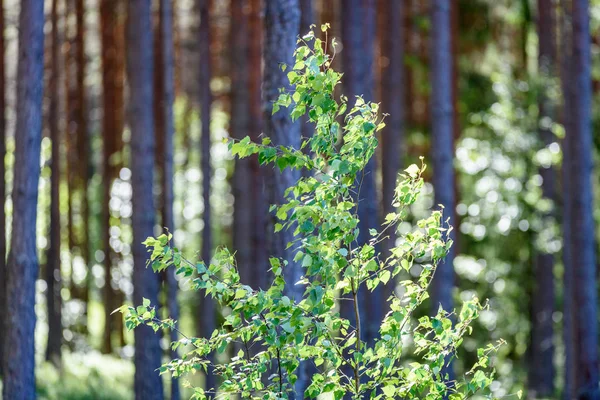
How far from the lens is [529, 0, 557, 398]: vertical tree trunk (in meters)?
19.5

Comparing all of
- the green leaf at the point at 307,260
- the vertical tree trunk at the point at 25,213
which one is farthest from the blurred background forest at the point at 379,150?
the green leaf at the point at 307,260

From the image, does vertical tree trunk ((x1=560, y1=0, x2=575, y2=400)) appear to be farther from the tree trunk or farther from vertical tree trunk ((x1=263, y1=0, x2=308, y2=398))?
vertical tree trunk ((x1=263, y1=0, x2=308, y2=398))

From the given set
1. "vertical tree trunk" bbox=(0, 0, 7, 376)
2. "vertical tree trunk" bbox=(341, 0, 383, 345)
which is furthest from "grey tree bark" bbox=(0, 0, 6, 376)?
"vertical tree trunk" bbox=(341, 0, 383, 345)

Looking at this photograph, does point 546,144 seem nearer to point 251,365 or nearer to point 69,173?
point 69,173

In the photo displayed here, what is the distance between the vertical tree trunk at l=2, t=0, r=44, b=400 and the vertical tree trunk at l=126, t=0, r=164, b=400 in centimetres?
222

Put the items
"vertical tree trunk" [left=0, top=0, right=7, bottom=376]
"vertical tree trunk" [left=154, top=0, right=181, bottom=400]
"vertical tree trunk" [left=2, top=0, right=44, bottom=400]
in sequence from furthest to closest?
"vertical tree trunk" [left=0, top=0, right=7, bottom=376], "vertical tree trunk" [left=154, top=0, right=181, bottom=400], "vertical tree trunk" [left=2, top=0, right=44, bottom=400]

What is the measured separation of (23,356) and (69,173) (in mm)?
13316

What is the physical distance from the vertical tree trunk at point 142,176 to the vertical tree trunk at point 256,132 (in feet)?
12.9

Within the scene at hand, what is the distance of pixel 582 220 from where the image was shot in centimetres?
1429

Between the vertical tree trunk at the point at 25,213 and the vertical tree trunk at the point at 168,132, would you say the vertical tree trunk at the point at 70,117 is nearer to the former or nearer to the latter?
the vertical tree trunk at the point at 168,132

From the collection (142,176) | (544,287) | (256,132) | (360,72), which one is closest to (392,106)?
(256,132)

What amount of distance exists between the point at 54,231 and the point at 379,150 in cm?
733

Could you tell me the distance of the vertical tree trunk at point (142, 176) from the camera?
12633mm

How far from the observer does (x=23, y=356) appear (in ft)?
34.4
